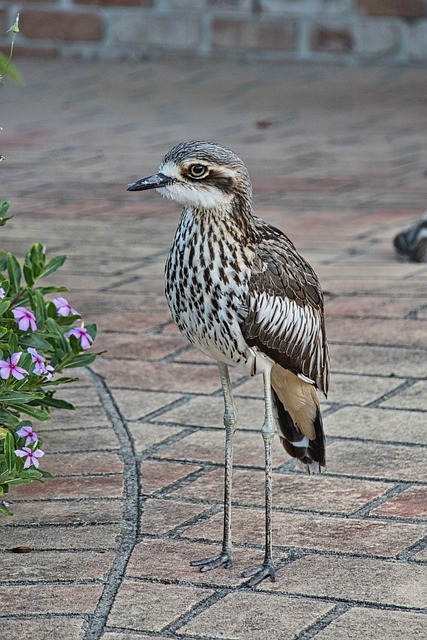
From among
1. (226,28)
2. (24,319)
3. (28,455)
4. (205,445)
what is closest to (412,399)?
(205,445)

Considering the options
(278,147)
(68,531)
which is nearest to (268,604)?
(68,531)

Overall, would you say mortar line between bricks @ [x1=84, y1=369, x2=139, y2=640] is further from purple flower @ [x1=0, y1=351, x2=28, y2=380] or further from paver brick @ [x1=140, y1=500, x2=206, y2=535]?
purple flower @ [x1=0, y1=351, x2=28, y2=380]

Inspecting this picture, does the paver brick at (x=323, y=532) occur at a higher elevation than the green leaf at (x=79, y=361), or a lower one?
lower

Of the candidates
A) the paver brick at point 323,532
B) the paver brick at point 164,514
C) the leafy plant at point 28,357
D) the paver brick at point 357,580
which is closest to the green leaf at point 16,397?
the leafy plant at point 28,357

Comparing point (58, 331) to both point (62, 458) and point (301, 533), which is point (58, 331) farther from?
point (301, 533)

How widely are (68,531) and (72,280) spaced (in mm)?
2988

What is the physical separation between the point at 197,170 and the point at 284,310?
0.48m

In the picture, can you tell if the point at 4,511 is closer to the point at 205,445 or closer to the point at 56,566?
the point at 56,566

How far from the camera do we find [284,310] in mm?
3459

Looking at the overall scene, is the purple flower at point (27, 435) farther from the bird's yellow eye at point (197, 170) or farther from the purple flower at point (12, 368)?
the bird's yellow eye at point (197, 170)

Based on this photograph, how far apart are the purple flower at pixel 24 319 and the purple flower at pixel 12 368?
33 centimetres

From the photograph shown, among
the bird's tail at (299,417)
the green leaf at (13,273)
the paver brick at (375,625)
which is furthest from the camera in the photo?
the green leaf at (13,273)

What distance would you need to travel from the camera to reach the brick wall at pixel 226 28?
13.1m

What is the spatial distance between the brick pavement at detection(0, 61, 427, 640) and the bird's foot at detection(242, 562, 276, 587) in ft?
0.12
